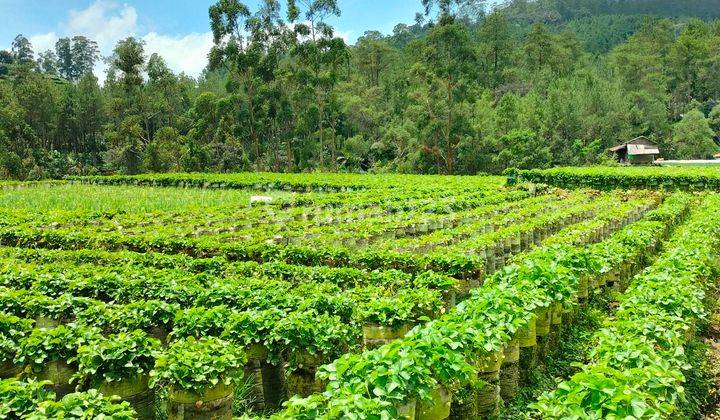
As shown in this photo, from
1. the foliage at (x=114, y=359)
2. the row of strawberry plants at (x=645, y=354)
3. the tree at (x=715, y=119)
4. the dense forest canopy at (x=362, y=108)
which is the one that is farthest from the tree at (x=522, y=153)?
the foliage at (x=114, y=359)

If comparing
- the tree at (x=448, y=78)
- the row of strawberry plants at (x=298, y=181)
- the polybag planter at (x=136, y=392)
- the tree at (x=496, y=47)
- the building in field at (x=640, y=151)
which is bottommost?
the polybag planter at (x=136, y=392)

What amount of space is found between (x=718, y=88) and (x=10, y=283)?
3051 inches

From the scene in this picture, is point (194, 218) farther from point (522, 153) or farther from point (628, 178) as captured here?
point (522, 153)

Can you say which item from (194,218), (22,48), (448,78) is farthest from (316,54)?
(22,48)

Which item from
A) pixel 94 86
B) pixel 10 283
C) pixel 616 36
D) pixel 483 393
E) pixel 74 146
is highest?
pixel 616 36

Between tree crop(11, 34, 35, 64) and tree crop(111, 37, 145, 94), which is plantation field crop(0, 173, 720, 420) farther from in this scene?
tree crop(11, 34, 35, 64)

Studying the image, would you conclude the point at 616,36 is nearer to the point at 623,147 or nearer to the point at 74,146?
the point at 623,147

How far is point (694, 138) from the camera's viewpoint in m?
50.6

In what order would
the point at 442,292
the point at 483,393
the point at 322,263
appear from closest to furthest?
the point at 483,393 < the point at 442,292 < the point at 322,263

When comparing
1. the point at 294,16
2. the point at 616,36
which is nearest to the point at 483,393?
the point at 294,16

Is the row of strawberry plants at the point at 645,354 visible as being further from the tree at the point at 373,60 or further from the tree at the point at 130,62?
the tree at the point at 373,60

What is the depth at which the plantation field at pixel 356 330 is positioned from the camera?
12.9ft

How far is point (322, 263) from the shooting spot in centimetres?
1025

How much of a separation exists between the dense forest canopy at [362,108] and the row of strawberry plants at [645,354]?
38.0 meters
